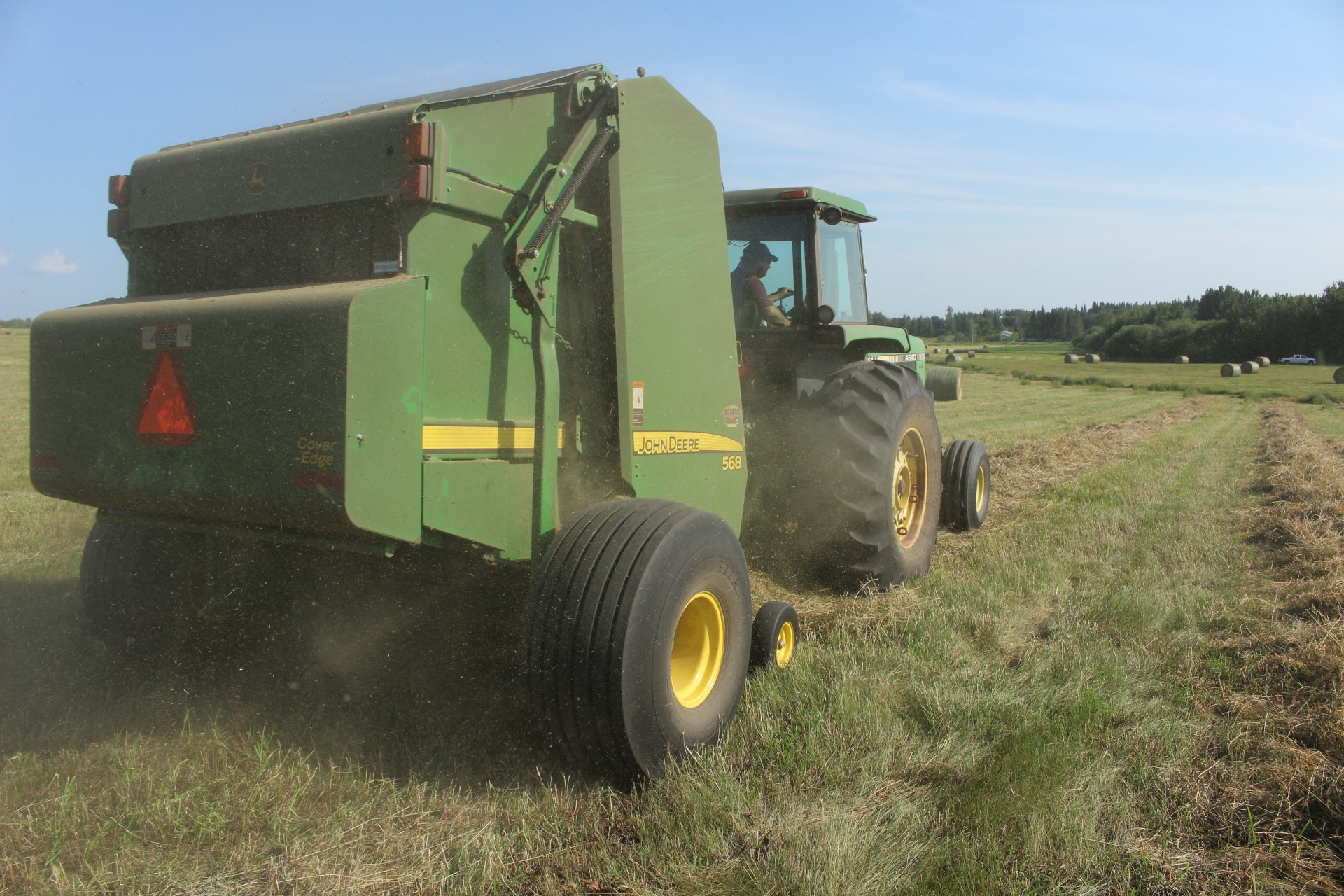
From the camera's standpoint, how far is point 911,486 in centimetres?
573

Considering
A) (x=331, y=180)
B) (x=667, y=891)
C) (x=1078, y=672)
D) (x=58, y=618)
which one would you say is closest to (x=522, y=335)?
(x=331, y=180)

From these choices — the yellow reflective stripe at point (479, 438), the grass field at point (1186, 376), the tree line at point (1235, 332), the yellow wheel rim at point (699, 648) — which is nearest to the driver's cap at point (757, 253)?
the yellow reflective stripe at point (479, 438)

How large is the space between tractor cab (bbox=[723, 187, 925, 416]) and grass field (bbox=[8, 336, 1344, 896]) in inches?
50.9

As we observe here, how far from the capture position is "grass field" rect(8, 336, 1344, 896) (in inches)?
93.9

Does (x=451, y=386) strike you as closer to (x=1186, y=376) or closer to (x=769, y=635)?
(x=769, y=635)

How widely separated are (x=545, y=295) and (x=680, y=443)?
874mm

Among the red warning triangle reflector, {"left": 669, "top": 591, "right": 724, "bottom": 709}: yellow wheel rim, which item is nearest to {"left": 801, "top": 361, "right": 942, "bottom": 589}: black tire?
{"left": 669, "top": 591, "right": 724, "bottom": 709}: yellow wheel rim

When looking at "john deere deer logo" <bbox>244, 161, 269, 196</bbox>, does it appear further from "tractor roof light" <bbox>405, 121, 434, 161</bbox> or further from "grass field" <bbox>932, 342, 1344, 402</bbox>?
"grass field" <bbox>932, 342, 1344, 402</bbox>

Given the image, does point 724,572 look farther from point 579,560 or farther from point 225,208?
point 225,208

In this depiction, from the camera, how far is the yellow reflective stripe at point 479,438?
9.14 feet

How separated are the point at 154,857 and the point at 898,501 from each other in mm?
4202

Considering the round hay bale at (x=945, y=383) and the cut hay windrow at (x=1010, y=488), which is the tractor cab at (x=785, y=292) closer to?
the cut hay windrow at (x=1010, y=488)

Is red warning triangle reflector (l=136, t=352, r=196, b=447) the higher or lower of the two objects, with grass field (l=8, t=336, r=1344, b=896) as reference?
higher

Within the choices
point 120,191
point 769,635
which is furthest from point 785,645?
point 120,191
